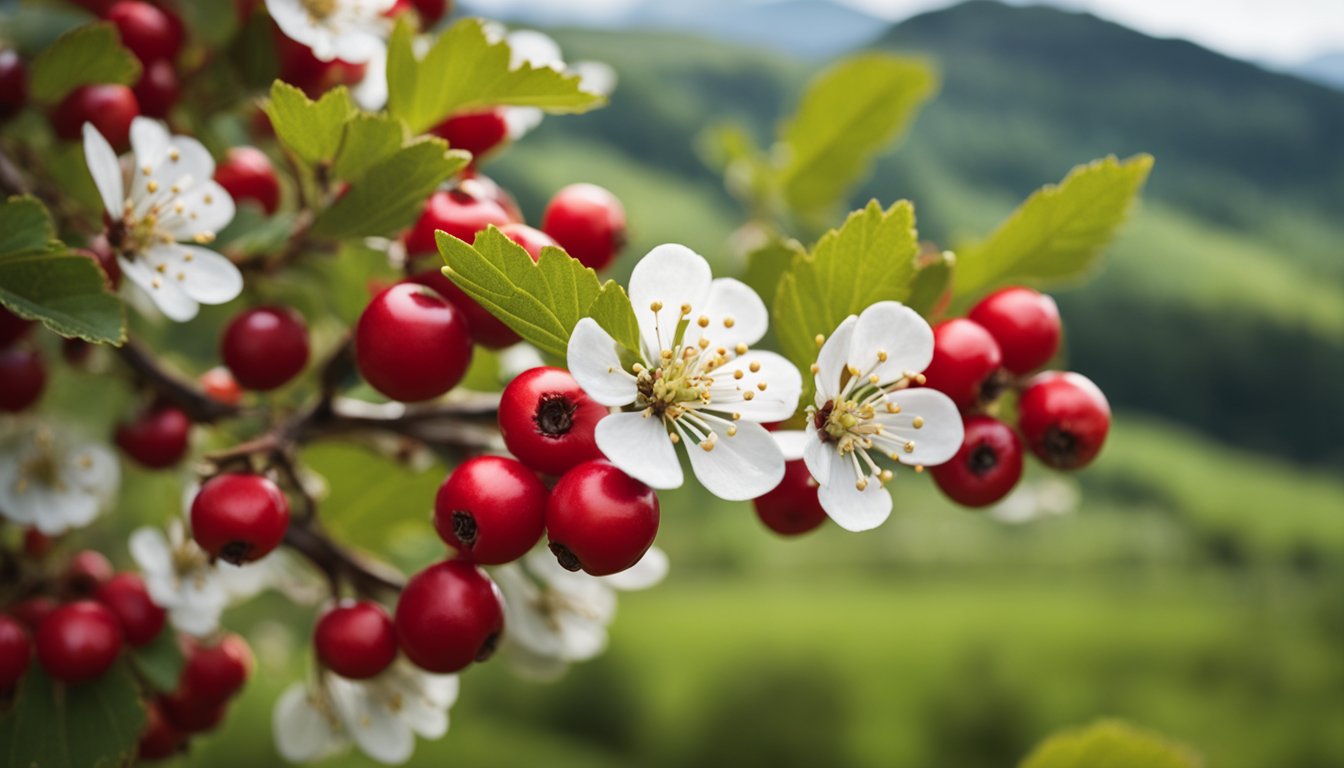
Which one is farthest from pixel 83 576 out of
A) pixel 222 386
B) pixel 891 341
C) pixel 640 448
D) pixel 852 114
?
pixel 852 114

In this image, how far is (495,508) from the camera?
1.94 ft

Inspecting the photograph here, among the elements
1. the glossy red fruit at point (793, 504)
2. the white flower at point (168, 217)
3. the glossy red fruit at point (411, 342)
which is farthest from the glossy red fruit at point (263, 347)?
the glossy red fruit at point (793, 504)

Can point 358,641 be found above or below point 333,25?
below

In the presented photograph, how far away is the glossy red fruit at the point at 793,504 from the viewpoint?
0.66 meters

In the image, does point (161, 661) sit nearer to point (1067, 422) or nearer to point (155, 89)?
point (155, 89)

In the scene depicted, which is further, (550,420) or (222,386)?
(222,386)

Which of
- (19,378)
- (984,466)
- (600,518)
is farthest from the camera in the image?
(19,378)

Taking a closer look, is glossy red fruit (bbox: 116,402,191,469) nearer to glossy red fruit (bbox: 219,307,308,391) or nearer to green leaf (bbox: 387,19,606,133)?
glossy red fruit (bbox: 219,307,308,391)

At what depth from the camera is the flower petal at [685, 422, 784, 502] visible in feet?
1.88

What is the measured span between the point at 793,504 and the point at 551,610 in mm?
297

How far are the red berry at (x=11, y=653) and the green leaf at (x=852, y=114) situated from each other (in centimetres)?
86

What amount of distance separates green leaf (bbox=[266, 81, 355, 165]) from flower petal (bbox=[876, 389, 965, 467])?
35cm

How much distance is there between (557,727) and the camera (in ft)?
6.76

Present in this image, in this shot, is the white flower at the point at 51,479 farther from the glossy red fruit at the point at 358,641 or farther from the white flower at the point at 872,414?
the white flower at the point at 872,414
